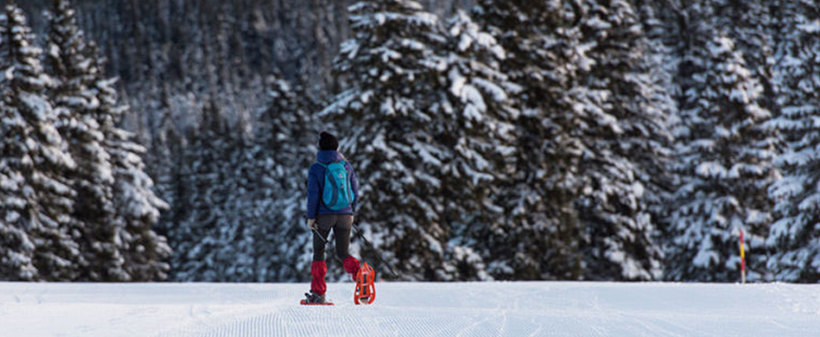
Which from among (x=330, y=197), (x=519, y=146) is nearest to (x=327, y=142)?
(x=330, y=197)

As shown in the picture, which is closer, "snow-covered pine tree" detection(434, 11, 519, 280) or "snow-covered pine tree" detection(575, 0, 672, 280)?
"snow-covered pine tree" detection(434, 11, 519, 280)

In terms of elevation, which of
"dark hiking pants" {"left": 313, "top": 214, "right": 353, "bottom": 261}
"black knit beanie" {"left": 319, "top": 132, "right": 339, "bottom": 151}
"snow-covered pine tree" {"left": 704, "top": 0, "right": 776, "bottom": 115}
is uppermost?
"black knit beanie" {"left": 319, "top": 132, "right": 339, "bottom": 151}

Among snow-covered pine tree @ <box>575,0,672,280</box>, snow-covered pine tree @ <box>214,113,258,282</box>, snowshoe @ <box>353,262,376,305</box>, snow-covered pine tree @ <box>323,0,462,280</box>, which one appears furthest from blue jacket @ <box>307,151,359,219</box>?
snow-covered pine tree @ <box>214,113,258,282</box>

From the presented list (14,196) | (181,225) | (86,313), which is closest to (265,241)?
(181,225)

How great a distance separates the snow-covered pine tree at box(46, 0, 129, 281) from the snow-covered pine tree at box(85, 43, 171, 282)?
2.32 feet

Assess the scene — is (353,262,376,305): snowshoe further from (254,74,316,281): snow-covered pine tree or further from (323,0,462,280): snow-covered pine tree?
(254,74,316,281): snow-covered pine tree

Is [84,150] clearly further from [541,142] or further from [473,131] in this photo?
[541,142]

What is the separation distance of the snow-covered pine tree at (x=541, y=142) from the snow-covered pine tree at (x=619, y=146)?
2.53 ft

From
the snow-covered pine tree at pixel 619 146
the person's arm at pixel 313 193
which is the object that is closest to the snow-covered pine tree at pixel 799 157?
the snow-covered pine tree at pixel 619 146

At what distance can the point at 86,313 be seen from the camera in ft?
28.0

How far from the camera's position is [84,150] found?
30094 mm

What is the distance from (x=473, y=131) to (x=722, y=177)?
8.67 metres

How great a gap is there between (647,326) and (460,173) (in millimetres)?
15370

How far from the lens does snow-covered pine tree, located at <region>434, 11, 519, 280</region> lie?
23.6 metres
